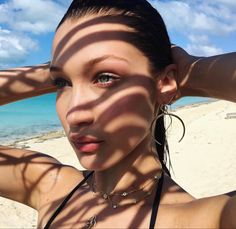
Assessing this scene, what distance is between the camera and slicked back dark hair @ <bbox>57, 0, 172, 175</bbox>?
69.3 inches

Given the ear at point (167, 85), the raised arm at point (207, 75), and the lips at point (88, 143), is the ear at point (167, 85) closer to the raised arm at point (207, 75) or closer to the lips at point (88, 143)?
the raised arm at point (207, 75)

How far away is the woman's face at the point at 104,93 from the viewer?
1.64 m

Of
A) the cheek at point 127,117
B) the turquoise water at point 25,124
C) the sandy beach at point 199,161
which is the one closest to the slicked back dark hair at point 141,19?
the cheek at point 127,117

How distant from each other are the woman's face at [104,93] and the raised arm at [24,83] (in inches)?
30.4

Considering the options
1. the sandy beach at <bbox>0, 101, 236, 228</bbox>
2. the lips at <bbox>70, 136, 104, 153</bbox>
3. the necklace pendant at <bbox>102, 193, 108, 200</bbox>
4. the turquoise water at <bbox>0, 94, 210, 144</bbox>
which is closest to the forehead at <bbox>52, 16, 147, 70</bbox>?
the lips at <bbox>70, 136, 104, 153</bbox>

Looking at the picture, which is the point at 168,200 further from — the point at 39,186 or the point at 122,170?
the point at 39,186

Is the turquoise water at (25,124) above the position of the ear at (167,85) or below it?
below

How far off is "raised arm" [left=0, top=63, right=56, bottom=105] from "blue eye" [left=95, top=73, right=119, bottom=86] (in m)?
0.87

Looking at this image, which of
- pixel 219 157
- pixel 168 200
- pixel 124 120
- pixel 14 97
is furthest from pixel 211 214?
pixel 219 157

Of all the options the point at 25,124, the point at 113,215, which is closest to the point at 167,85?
the point at 113,215

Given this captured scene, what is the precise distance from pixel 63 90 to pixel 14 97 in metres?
0.81

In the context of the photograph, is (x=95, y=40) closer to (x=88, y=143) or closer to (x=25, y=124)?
(x=88, y=143)

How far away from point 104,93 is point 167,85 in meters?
0.34

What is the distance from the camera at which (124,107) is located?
5.41 feet
